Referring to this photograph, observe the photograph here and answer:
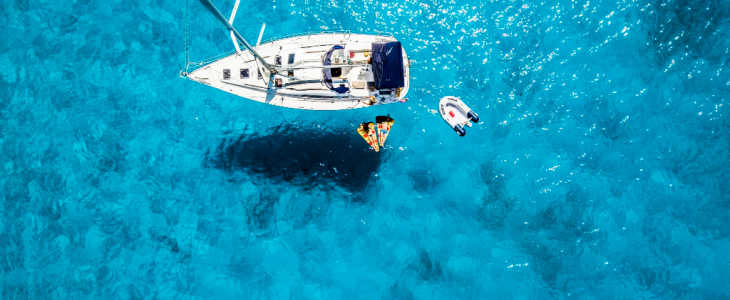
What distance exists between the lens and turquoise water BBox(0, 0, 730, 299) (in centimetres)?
2617

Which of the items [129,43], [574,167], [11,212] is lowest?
[11,212]

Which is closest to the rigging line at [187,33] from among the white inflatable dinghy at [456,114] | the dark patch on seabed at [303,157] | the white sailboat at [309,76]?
the white sailboat at [309,76]

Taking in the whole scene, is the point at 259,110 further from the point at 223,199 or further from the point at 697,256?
the point at 697,256

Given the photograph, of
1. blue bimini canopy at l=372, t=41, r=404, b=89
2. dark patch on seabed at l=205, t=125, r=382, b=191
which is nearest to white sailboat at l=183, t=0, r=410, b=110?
blue bimini canopy at l=372, t=41, r=404, b=89

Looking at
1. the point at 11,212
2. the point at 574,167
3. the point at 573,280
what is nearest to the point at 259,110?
the point at 11,212

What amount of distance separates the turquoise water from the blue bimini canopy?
242 cm

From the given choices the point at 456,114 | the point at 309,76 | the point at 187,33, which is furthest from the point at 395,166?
the point at 187,33

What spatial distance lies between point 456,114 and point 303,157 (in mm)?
9892

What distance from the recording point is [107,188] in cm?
2673

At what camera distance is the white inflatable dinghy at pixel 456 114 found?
1037 inches

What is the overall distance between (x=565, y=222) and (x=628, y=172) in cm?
499

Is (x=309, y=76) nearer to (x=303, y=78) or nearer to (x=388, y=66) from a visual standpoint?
(x=303, y=78)

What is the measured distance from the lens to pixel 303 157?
88.8 ft

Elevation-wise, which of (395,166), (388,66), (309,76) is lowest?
(309,76)
